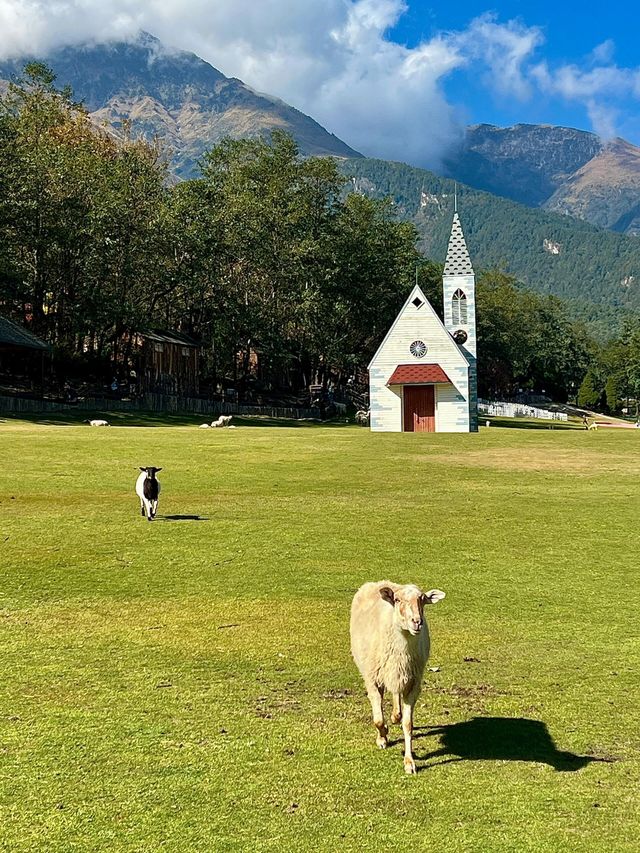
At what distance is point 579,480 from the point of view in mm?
25438

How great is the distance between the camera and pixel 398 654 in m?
6.75

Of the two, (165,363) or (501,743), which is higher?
(165,363)

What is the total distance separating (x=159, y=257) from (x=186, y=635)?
51553mm

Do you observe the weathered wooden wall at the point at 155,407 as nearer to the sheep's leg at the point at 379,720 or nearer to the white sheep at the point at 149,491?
the white sheep at the point at 149,491

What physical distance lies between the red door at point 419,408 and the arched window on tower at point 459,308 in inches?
316

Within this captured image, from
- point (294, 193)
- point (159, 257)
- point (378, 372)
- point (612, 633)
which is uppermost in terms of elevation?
point (294, 193)

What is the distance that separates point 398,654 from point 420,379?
4696 centimetres

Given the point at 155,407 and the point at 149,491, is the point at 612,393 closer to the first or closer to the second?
the point at 155,407

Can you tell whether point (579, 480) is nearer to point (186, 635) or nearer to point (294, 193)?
point (186, 635)

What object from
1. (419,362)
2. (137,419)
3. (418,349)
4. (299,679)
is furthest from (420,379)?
(299,679)

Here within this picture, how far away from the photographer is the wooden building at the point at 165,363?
59812mm

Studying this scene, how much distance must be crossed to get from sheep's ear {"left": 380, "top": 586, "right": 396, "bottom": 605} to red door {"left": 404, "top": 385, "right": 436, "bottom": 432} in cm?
4755

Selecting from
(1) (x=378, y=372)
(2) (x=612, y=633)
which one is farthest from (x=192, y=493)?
(1) (x=378, y=372)

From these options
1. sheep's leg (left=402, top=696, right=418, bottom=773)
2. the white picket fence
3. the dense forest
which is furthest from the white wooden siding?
sheep's leg (left=402, top=696, right=418, bottom=773)
